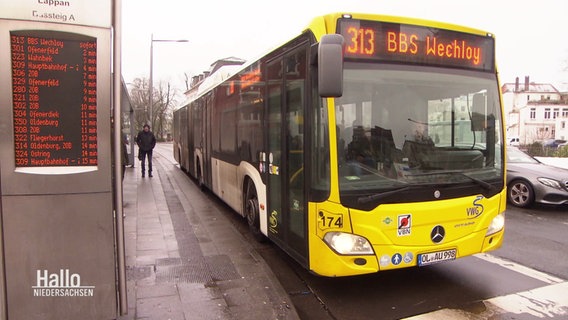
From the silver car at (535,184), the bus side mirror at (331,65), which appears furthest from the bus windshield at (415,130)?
the silver car at (535,184)

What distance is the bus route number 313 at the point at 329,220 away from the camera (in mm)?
4066

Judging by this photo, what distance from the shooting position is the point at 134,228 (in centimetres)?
758

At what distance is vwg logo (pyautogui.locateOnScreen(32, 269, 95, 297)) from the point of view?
10.7 feet

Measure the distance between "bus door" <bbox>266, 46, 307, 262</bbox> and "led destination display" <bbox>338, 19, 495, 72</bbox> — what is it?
57 cm

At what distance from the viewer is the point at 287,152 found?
496 cm

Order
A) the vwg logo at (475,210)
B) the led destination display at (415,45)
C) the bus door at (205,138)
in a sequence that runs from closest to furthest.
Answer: the led destination display at (415,45) → the vwg logo at (475,210) → the bus door at (205,138)

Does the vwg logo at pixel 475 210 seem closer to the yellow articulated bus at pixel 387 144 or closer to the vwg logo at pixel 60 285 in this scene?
the yellow articulated bus at pixel 387 144

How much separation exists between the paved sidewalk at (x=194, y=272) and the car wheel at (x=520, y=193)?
257 inches

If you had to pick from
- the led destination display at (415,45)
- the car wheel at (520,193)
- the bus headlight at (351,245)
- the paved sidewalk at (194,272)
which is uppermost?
the led destination display at (415,45)

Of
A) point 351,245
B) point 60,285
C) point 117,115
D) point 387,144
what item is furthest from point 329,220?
point 60,285

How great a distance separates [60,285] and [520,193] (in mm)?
9547

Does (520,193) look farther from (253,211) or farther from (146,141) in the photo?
(146,141)

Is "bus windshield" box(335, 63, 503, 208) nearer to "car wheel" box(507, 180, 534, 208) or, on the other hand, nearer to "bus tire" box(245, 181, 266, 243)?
"bus tire" box(245, 181, 266, 243)

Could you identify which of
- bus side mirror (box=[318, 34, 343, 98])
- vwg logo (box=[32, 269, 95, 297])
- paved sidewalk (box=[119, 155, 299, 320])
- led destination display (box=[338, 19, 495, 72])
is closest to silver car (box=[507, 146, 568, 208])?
led destination display (box=[338, 19, 495, 72])
